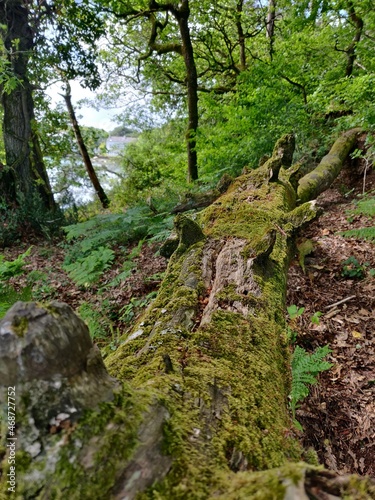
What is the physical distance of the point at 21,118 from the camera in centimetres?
859

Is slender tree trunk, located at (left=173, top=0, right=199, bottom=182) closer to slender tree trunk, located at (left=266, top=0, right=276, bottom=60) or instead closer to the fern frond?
slender tree trunk, located at (left=266, top=0, right=276, bottom=60)

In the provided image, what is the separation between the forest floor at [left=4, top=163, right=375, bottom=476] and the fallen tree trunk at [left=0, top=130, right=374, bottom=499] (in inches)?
40.8

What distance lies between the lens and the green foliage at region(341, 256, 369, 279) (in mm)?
4059

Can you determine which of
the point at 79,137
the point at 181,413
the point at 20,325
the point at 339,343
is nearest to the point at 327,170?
the point at 339,343

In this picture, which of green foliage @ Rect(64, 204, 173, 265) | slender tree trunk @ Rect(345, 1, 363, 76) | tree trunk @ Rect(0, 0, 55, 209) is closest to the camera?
green foliage @ Rect(64, 204, 173, 265)

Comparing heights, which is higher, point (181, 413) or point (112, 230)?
point (112, 230)

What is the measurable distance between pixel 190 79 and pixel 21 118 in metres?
5.02

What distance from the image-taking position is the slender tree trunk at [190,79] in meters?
8.67

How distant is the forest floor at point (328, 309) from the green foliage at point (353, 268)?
24mm

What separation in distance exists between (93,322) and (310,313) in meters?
2.54

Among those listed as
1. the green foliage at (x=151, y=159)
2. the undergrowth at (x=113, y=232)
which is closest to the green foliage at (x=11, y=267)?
the undergrowth at (x=113, y=232)

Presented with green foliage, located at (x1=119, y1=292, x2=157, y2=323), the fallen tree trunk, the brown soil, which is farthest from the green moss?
green foliage, located at (x1=119, y1=292, x2=157, y2=323)

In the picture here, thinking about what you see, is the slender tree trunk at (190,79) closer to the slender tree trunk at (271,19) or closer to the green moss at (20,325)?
the slender tree trunk at (271,19)

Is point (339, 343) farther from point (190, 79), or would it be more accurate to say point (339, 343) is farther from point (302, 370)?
point (190, 79)
